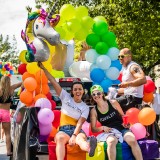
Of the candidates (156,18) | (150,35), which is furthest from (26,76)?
(150,35)

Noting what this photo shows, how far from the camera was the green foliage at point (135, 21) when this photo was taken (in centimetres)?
1841

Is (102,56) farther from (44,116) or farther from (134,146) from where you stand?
(134,146)

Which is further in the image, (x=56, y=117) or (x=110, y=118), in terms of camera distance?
(x=56, y=117)

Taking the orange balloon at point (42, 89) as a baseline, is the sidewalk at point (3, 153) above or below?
below

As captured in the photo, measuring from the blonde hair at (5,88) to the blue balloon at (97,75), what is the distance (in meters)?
1.71

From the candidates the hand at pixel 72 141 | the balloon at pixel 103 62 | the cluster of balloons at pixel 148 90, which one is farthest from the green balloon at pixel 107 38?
the hand at pixel 72 141

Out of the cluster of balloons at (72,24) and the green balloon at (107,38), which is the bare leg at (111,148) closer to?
the green balloon at (107,38)

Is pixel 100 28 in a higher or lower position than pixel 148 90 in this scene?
higher

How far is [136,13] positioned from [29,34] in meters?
12.6

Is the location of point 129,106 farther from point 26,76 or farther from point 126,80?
point 26,76

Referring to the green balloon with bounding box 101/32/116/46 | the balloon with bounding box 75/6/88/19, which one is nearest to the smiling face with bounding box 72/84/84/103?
the green balloon with bounding box 101/32/116/46

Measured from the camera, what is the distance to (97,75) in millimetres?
8234

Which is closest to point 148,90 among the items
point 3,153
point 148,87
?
point 148,87

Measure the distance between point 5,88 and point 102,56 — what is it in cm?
210
